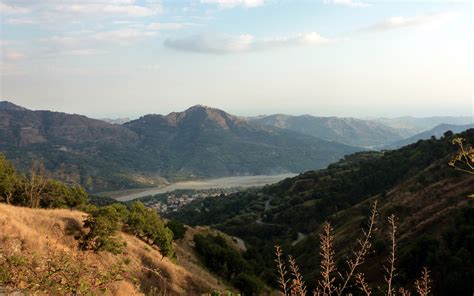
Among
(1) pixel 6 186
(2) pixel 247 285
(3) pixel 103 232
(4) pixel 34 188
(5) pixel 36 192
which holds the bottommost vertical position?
(2) pixel 247 285

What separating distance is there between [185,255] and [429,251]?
3092 centimetres

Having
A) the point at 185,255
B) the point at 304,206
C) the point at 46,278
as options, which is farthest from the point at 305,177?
the point at 46,278

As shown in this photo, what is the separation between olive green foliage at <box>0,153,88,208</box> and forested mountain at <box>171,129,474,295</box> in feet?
101

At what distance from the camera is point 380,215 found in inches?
2783

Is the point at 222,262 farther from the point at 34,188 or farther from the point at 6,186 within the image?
the point at 6,186

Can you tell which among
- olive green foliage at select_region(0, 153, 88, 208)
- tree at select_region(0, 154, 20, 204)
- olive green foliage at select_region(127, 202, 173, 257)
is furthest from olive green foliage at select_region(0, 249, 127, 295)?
tree at select_region(0, 154, 20, 204)

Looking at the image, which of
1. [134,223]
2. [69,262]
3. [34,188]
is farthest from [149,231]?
[69,262]

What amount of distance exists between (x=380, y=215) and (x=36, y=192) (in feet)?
190

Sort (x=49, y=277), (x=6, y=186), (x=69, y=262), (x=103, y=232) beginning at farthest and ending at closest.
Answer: (x=6, y=186)
(x=103, y=232)
(x=69, y=262)
(x=49, y=277)

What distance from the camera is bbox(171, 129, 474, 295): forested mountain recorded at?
42656 millimetres

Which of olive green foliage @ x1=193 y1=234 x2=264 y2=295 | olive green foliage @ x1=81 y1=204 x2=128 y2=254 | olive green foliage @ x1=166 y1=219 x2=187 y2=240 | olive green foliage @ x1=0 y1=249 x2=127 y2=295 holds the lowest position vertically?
olive green foliage @ x1=193 y1=234 x2=264 y2=295

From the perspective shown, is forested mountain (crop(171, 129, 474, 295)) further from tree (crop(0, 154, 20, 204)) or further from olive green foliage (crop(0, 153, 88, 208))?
tree (crop(0, 154, 20, 204))

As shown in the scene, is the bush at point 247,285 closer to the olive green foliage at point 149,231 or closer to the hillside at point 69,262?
the hillside at point 69,262

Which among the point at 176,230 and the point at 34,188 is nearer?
the point at 34,188
